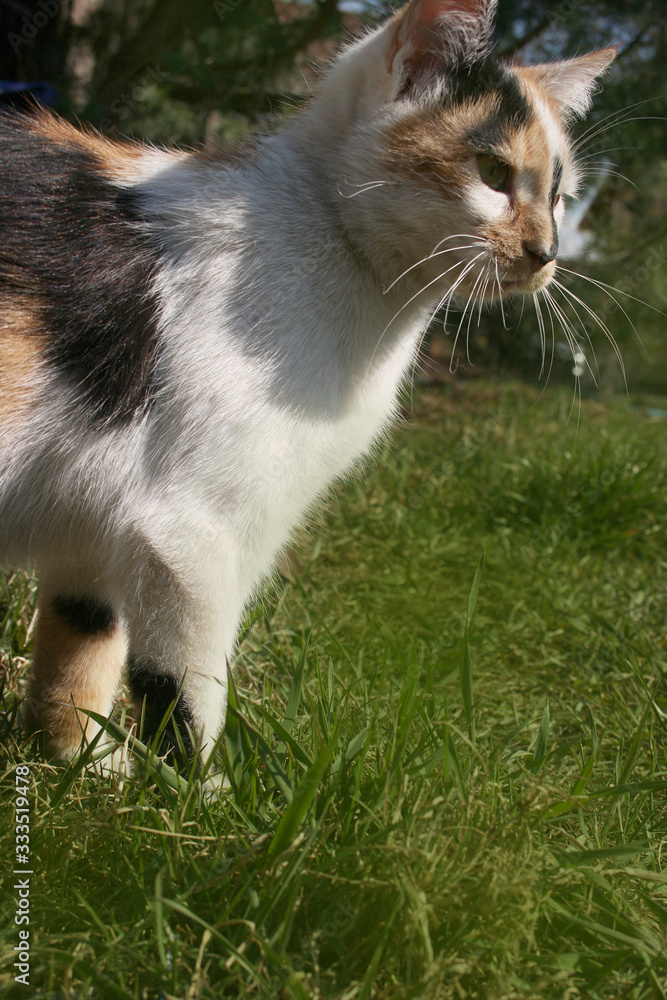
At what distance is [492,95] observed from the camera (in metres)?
1.70

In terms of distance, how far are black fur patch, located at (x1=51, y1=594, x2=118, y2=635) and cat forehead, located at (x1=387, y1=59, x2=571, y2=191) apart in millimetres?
1203

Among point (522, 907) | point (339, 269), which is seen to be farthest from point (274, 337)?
point (522, 907)

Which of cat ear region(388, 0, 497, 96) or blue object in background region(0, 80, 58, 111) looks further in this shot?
blue object in background region(0, 80, 58, 111)

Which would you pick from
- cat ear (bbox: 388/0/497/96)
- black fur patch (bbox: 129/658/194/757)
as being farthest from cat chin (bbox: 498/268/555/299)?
black fur patch (bbox: 129/658/194/757)

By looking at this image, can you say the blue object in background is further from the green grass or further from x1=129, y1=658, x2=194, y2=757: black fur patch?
x1=129, y1=658, x2=194, y2=757: black fur patch

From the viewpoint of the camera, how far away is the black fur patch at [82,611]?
1.83 m

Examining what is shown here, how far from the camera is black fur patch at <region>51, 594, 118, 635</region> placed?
183cm

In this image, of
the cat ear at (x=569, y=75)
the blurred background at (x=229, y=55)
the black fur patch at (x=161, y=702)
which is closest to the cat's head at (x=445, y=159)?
the cat ear at (x=569, y=75)

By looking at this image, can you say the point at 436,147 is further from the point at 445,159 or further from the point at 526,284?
the point at 526,284

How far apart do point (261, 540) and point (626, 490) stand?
2.02 meters

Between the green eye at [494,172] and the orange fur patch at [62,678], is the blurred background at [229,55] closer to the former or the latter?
the green eye at [494,172]

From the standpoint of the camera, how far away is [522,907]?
117 cm

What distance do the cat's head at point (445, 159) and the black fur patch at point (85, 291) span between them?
50 cm

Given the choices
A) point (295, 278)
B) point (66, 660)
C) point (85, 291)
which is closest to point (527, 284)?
point (295, 278)
